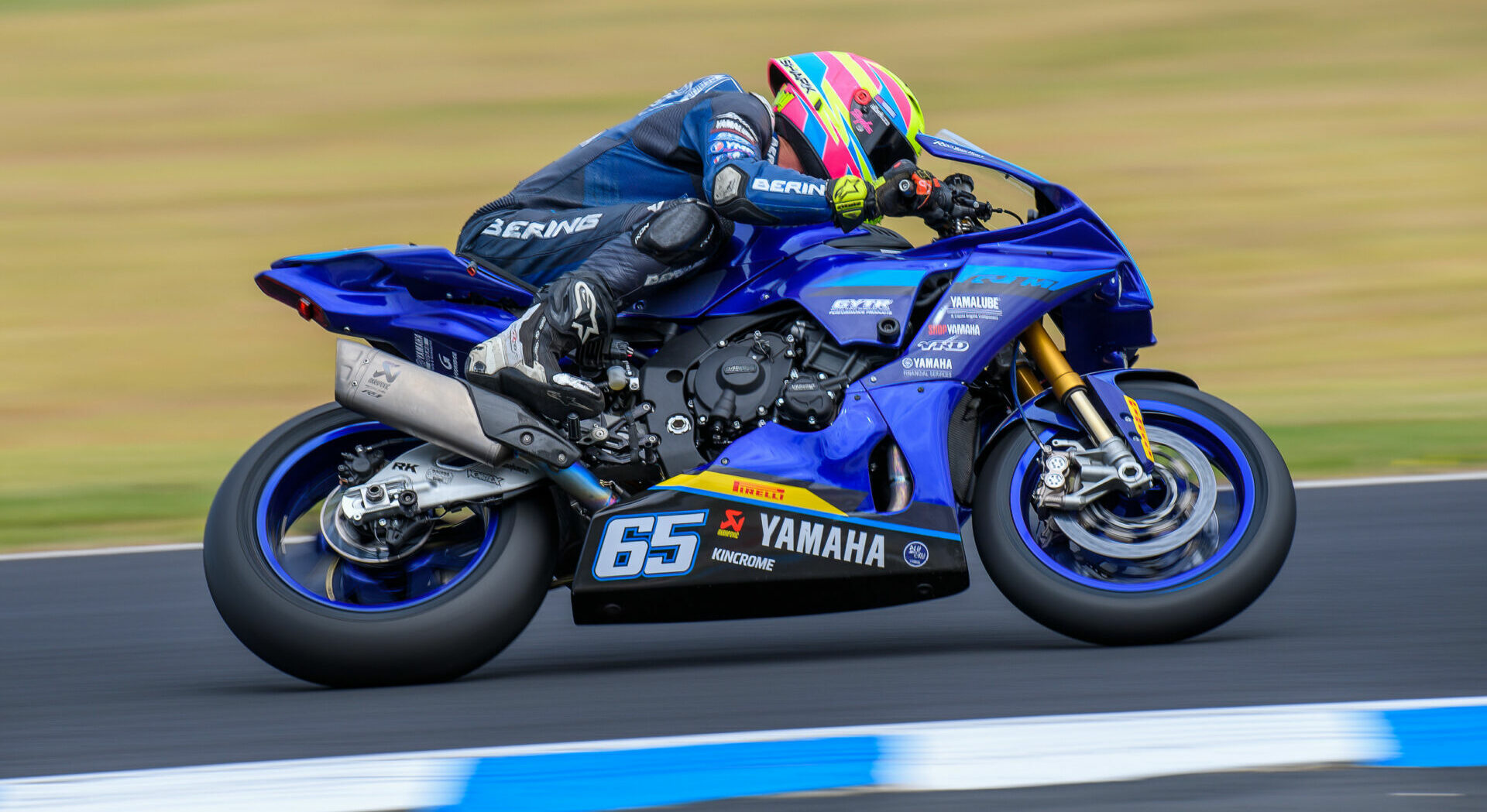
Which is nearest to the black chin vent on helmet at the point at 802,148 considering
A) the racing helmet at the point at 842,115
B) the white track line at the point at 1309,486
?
the racing helmet at the point at 842,115

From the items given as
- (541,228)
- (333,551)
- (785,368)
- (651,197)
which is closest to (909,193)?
(785,368)

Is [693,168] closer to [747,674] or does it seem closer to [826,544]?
[826,544]

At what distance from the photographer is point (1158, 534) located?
159 inches

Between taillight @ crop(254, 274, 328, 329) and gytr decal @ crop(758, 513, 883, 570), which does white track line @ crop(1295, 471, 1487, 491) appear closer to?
gytr decal @ crop(758, 513, 883, 570)

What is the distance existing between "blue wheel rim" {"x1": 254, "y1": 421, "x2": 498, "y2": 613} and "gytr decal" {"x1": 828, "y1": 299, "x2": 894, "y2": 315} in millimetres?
1006

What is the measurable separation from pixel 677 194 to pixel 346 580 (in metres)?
1.34

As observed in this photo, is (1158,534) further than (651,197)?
No

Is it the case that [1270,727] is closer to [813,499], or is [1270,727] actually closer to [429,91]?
[813,499]

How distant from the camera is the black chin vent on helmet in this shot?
A: 429 centimetres

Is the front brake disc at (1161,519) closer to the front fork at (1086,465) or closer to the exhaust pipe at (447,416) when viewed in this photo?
the front fork at (1086,465)

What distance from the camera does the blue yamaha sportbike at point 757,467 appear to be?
3.96 m

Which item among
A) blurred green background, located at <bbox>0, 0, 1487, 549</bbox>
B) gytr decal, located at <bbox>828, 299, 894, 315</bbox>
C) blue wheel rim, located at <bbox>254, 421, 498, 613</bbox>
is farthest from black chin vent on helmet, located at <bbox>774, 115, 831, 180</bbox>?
blurred green background, located at <bbox>0, 0, 1487, 549</bbox>

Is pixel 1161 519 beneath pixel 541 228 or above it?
beneath

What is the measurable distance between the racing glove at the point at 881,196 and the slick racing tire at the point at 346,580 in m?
1.04
